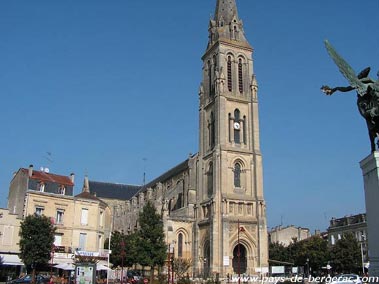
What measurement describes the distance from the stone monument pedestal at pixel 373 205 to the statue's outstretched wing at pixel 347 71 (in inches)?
79.1

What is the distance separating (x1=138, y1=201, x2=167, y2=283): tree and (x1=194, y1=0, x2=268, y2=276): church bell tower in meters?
8.84

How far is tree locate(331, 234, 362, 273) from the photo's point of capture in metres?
50.9

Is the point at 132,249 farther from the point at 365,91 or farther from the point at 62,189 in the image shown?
the point at 365,91

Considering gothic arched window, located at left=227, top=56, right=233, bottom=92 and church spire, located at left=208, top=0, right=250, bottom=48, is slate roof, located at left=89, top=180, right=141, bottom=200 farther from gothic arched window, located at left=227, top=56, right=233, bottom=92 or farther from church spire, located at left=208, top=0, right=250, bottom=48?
gothic arched window, located at left=227, top=56, right=233, bottom=92

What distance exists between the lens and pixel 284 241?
80.9 meters

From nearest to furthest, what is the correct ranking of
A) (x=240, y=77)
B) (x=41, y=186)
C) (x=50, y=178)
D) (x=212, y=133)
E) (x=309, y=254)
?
(x=41, y=186) < (x=50, y=178) < (x=212, y=133) < (x=240, y=77) < (x=309, y=254)

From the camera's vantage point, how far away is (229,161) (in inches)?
1917

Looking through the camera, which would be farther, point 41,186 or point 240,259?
point 240,259

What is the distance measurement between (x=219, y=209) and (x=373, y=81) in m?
35.1

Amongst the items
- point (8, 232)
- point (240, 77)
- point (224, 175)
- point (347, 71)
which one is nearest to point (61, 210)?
point (8, 232)

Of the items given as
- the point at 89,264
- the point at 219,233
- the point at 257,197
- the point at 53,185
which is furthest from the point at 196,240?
the point at 89,264

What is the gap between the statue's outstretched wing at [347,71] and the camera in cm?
1227

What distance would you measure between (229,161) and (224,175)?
196 cm

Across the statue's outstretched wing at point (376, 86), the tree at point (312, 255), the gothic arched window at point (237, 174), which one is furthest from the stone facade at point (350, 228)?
the statue's outstretched wing at point (376, 86)
